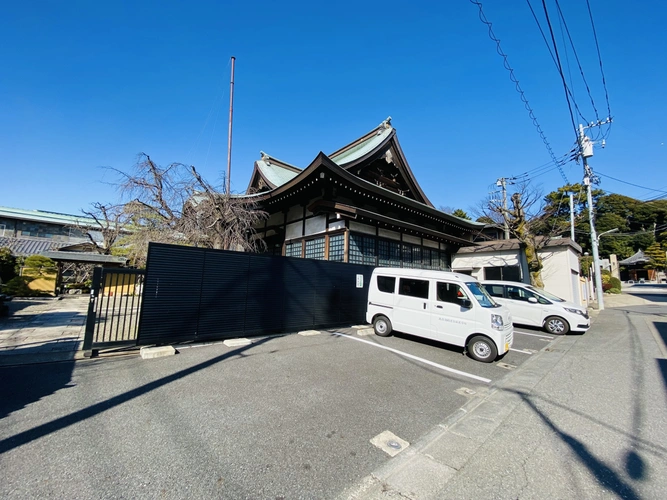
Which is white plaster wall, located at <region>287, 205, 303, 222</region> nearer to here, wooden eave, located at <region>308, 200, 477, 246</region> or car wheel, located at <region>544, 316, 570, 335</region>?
wooden eave, located at <region>308, 200, 477, 246</region>

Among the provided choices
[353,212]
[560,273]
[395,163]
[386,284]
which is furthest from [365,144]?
[560,273]

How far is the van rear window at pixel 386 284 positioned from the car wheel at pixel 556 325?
19.1ft

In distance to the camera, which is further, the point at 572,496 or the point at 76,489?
the point at 572,496

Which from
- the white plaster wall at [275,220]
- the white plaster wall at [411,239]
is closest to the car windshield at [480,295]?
the white plaster wall at [411,239]

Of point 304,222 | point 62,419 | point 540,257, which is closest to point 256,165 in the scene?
point 304,222

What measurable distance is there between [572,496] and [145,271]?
20.4 feet

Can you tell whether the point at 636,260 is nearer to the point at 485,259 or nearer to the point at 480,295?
the point at 485,259

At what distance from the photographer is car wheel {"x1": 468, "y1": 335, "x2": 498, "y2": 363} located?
5227mm

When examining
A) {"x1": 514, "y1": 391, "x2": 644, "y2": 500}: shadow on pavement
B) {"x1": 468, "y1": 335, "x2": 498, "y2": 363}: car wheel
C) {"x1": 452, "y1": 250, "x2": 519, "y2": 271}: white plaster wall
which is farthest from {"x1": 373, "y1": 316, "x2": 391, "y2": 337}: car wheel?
A: {"x1": 452, "y1": 250, "x2": 519, "y2": 271}: white plaster wall

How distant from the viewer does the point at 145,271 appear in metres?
5.06

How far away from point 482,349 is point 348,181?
5.90 m

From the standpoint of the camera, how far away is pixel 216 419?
283cm

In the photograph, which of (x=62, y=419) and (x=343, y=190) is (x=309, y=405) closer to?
(x=62, y=419)

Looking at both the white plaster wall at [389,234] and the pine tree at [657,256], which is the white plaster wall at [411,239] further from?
the pine tree at [657,256]
